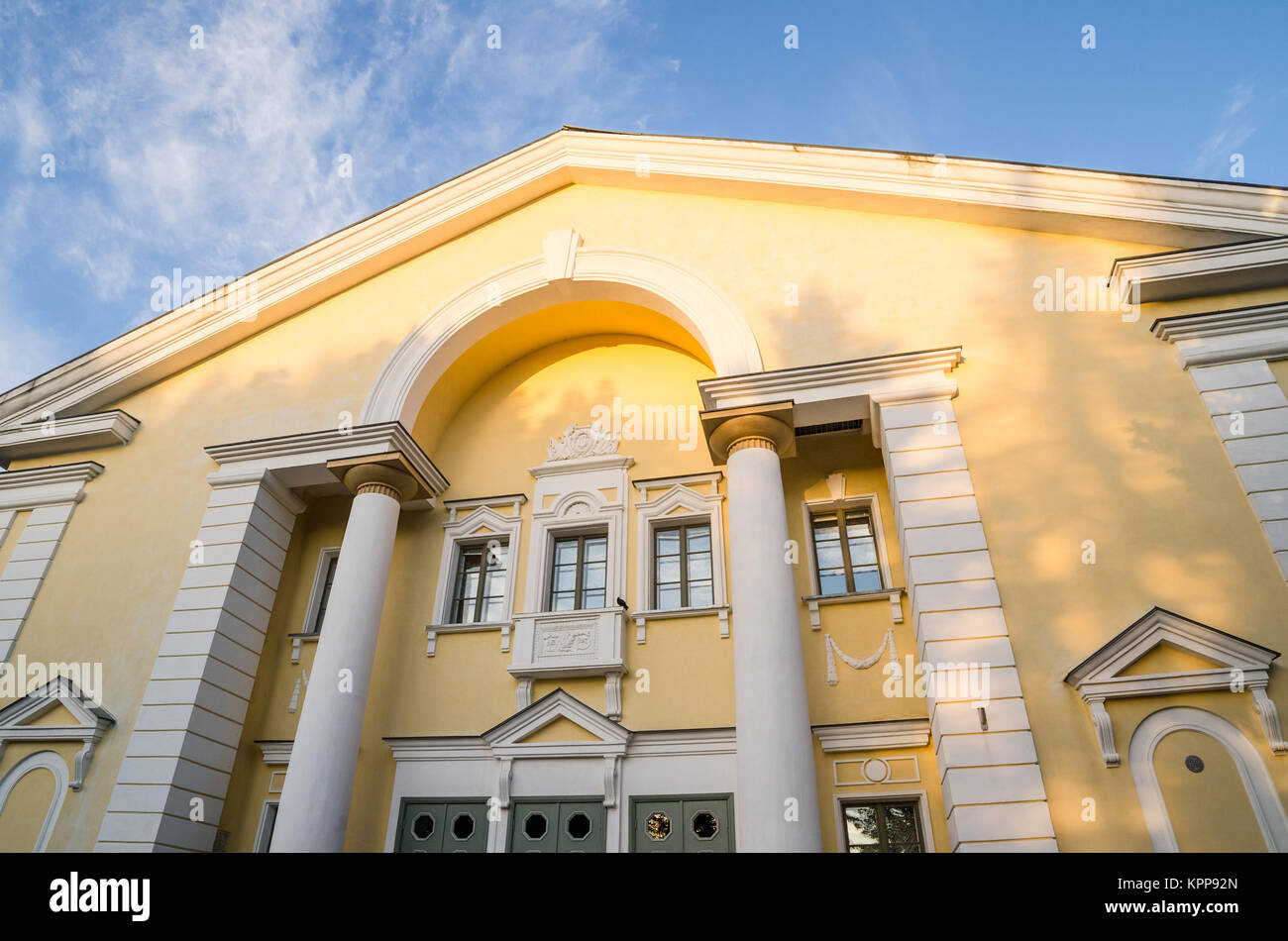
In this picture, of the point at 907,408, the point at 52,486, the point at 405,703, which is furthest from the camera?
the point at 52,486

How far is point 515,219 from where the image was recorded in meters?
13.9

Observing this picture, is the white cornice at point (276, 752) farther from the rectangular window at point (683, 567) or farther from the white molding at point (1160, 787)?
the white molding at point (1160, 787)

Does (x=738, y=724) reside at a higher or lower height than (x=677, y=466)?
lower

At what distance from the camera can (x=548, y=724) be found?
420 inches

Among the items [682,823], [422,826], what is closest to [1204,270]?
[682,823]

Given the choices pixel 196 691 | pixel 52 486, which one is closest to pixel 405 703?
pixel 196 691

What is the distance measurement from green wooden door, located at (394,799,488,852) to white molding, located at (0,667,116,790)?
4.10 metres

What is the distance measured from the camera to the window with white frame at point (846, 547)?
35.0ft

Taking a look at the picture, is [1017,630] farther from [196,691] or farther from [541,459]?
[196,691]

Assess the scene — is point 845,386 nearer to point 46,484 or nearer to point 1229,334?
point 1229,334

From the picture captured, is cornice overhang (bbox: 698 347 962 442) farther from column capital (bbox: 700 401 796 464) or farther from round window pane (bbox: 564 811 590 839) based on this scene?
round window pane (bbox: 564 811 590 839)

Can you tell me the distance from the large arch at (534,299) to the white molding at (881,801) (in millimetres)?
6339

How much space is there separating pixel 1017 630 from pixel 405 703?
26.9 feet
